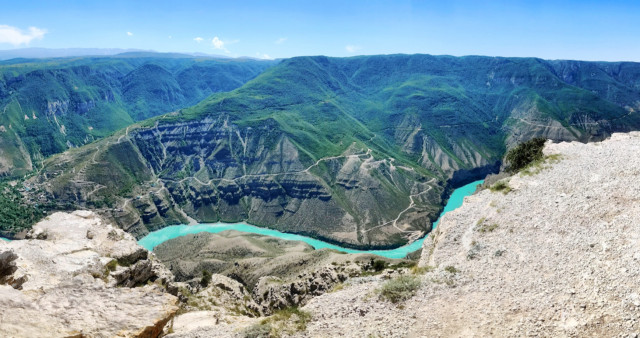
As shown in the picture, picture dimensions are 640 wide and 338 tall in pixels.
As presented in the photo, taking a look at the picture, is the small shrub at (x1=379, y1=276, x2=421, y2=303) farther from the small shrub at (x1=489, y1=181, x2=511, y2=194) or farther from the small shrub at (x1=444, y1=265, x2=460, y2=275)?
the small shrub at (x1=489, y1=181, x2=511, y2=194)

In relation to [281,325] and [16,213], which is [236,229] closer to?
[16,213]

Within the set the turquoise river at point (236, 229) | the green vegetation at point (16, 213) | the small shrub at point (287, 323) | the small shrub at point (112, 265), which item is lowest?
the turquoise river at point (236, 229)

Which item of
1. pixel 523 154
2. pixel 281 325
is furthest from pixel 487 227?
pixel 523 154

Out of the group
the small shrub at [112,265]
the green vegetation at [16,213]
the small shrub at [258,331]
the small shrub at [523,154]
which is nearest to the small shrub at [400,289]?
the small shrub at [258,331]

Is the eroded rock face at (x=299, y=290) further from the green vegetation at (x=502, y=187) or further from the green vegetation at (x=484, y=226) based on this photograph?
the green vegetation at (x=484, y=226)

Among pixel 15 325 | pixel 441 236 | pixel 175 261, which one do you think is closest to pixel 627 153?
pixel 441 236

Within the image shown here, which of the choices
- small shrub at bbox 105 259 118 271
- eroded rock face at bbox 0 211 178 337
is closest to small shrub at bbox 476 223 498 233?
eroded rock face at bbox 0 211 178 337

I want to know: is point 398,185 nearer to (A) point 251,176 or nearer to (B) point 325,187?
(B) point 325,187
